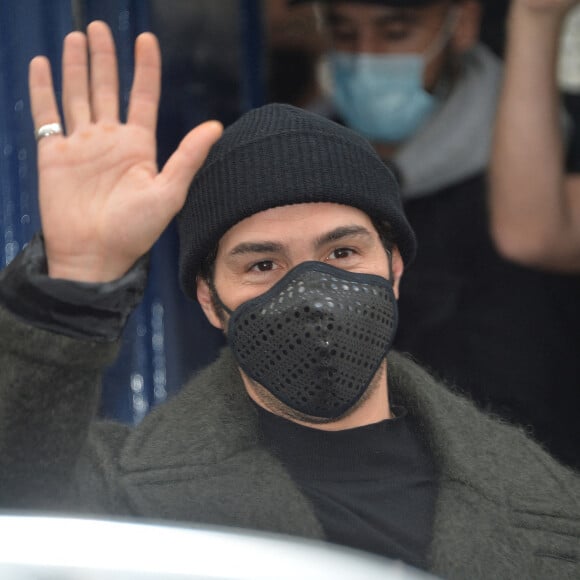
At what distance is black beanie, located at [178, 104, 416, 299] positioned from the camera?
148 centimetres

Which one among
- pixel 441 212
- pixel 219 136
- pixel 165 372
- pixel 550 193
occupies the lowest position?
pixel 165 372

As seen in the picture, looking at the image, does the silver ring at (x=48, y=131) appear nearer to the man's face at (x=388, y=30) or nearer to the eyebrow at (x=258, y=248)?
the eyebrow at (x=258, y=248)

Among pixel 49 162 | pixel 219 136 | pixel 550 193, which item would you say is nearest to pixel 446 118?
pixel 550 193

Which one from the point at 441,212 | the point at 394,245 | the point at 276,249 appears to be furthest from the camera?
the point at 441,212

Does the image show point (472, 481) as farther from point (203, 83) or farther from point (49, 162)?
point (203, 83)

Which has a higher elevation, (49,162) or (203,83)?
(49,162)

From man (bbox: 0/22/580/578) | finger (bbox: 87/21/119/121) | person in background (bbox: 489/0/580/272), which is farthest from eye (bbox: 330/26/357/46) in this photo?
finger (bbox: 87/21/119/121)

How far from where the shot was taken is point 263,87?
9.55 feet

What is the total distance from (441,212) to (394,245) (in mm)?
735

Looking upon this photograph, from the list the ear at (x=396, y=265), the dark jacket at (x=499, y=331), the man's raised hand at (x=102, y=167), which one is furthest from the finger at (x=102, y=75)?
the dark jacket at (x=499, y=331)

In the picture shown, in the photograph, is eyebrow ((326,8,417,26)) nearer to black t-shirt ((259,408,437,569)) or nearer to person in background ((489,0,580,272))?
person in background ((489,0,580,272))

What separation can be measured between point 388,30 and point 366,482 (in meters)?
1.38

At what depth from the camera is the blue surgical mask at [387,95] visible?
2.51 meters

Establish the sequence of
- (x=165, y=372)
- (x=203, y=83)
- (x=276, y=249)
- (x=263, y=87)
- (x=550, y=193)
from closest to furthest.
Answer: (x=276, y=249) → (x=550, y=193) → (x=165, y=372) → (x=203, y=83) → (x=263, y=87)
